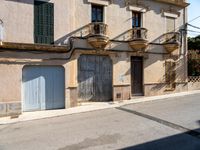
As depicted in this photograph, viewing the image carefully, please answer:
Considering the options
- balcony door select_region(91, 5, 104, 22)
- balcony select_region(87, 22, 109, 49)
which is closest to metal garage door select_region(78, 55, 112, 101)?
balcony select_region(87, 22, 109, 49)

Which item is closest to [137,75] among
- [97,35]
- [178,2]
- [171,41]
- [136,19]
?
[171,41]

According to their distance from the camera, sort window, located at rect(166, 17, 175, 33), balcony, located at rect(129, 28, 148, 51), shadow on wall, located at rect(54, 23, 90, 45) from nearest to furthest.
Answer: shadow on wall, located at rect(54, 23, 90, 45)
balcony, located at rect(129, 28, 148, 51)
window, located at rect(166, 17, 175, 33)

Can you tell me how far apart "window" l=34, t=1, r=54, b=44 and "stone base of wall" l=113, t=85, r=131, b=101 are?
5.46 metres

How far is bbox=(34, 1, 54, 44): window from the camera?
12422 mm

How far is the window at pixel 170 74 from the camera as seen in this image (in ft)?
60.0

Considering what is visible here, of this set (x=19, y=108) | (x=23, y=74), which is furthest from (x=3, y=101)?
(x=23, y=74)

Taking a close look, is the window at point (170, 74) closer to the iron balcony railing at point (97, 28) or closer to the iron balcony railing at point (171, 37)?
the iron balcony railing at point (171, 37)

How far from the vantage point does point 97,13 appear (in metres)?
15.1

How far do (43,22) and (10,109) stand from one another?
4872 millimetres

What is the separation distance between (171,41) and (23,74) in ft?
37.1

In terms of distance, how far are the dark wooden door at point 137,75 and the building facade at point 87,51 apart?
72 mm

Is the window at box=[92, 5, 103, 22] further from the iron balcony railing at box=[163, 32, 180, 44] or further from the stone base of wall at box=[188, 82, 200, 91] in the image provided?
the stone base of wall at box=[188, 82, 200, 91]

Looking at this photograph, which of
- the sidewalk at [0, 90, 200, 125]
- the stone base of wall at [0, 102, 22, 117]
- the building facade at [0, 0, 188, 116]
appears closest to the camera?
the sidewalk at [0, 90, 200, 125]

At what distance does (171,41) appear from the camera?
17.8 meters
